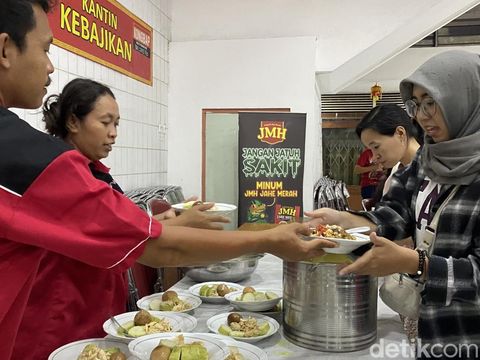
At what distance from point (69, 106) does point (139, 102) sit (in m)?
2.08

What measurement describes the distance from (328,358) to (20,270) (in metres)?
0.87

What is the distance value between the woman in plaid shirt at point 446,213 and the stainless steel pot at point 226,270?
78 cm

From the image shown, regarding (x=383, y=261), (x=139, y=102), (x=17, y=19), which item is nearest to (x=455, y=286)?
(x=383, y=261)

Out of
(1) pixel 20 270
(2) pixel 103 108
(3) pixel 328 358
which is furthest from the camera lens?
(2) pixel 103 108

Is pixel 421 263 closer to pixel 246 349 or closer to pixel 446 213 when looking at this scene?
pixel 446 213

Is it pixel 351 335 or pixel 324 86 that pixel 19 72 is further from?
pixel 324 86

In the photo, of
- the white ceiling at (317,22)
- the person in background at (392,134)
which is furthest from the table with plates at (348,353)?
the white ceiling at (317,22)

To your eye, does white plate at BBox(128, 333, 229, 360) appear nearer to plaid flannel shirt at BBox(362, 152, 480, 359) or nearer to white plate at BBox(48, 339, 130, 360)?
white plate at BBox(48, 339, 130, 360)

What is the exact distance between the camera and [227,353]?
121 cm

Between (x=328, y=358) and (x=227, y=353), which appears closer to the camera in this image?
(x=227, y=353)

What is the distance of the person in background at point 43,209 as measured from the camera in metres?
0.88

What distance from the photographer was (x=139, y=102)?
4.10 m

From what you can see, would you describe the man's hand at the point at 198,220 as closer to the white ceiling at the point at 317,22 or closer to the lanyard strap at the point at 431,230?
the lanyard strap at the point at 431,230

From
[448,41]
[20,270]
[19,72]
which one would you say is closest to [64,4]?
[19,72]
